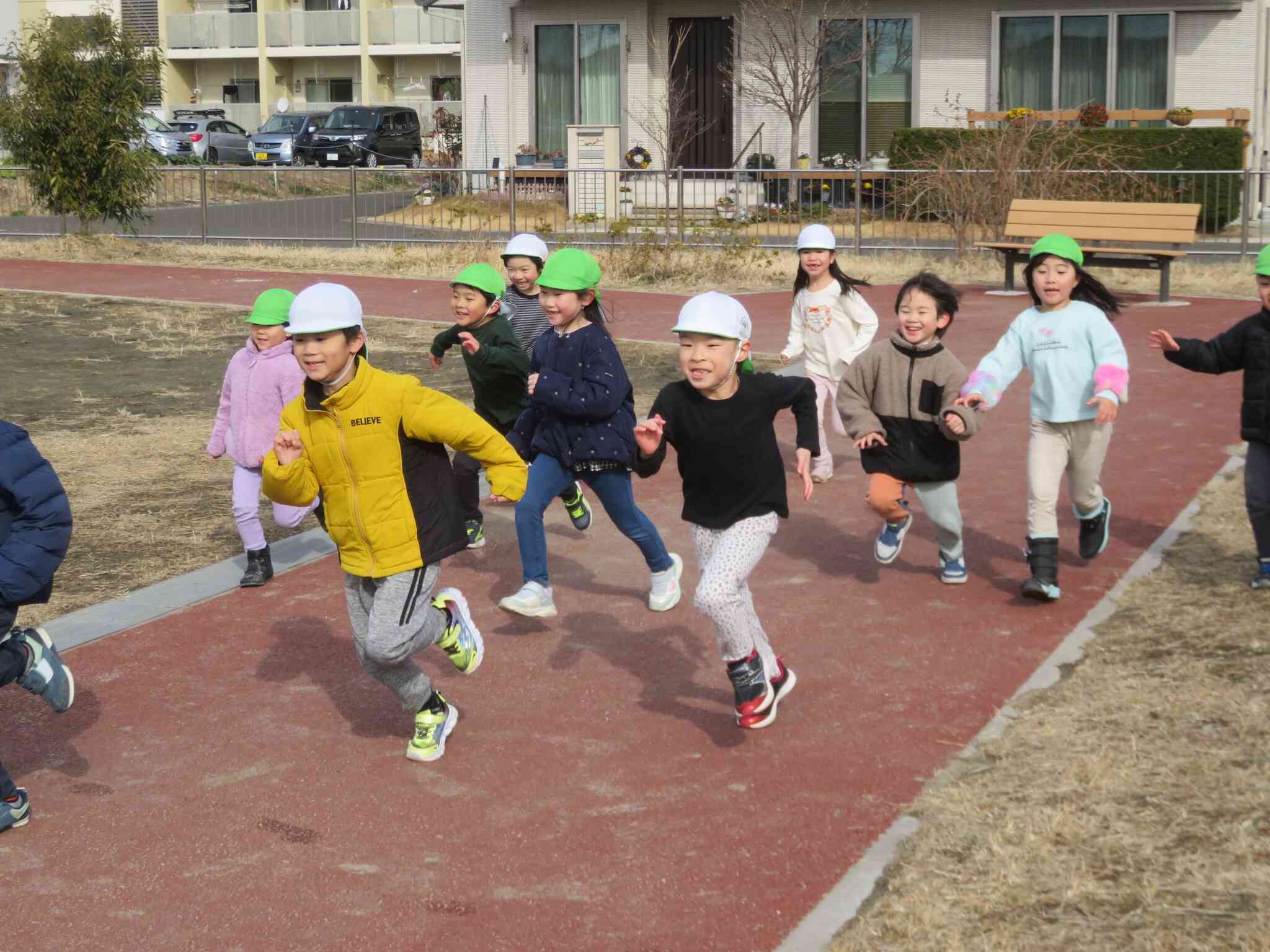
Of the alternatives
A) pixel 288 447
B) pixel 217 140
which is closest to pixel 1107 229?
pixel 288 447

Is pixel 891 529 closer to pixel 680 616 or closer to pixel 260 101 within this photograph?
pixel 680 616

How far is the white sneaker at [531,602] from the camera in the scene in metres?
6.93

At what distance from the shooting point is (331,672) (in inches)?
260

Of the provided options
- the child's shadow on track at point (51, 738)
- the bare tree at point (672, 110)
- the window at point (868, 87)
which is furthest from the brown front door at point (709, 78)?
the child's shadow on track at point (51, 738)

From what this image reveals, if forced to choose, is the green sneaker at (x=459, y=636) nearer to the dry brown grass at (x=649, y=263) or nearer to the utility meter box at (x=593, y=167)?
the dry brown grass at (x=649, y=263)

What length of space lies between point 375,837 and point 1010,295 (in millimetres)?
15192

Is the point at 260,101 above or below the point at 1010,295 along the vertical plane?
above

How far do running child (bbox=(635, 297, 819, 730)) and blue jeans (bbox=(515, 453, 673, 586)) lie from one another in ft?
4.11

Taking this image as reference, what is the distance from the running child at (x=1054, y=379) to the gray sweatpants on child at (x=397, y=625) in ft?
9.24

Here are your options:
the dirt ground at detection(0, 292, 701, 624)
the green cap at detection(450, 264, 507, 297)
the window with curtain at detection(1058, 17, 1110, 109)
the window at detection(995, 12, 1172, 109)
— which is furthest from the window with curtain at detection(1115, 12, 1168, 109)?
the green cap at detection(450, 264, 507, 297)

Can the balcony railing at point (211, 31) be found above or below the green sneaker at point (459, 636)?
above

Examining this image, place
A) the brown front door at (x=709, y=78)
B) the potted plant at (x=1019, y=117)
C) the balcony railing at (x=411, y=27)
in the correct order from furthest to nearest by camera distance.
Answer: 1. the balcony railing at (x=411, y=27)
2. the brown front door at (x=709, y=78)
3. the potted plant at (x=1019, y=117)

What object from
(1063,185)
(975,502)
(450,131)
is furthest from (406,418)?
(450,131)

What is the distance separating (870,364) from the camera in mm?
7488
